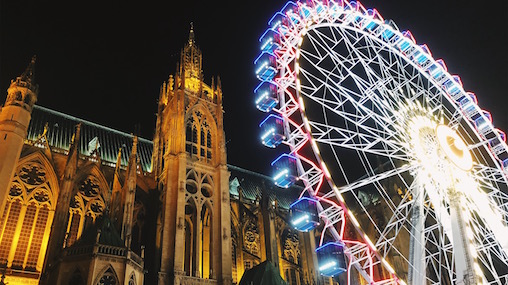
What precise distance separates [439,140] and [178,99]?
22664 millimetres

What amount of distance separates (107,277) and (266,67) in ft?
51.6

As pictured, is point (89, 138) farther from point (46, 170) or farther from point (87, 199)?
point (87, 199)

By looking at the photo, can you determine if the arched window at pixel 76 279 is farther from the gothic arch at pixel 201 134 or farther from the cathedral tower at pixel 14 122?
the gothic arch at pixel 201 134

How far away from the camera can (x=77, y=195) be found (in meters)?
31.8

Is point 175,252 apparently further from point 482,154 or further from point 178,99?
point 482,154

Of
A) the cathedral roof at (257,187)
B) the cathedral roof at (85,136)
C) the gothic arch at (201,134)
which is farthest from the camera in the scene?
the cathedral roof at (257,187)

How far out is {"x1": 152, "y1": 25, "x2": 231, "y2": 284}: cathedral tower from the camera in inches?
1182

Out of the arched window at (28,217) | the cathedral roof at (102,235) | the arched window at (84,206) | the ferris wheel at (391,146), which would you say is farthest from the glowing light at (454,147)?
the arched window at (28,217)

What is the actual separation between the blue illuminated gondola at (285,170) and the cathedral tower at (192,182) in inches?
385

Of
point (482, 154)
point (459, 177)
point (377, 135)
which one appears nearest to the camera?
point (459, 177)

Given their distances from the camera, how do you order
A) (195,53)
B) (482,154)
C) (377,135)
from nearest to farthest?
(377,135) < (482,154) < (195,53)

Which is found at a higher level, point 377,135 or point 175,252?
point 377,135

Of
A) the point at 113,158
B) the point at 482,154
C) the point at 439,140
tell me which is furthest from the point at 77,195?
the point at 482,154

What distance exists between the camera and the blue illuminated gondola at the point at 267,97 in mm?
26562
